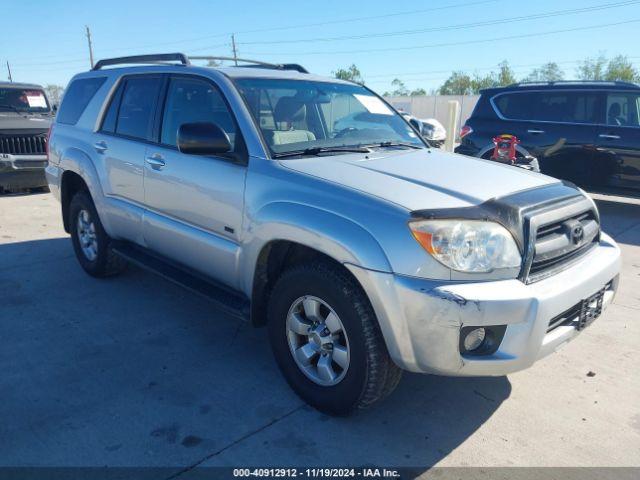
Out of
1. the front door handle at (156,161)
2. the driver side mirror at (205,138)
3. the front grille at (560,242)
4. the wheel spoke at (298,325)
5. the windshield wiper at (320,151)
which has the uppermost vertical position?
the driver side mirror at (205,138)

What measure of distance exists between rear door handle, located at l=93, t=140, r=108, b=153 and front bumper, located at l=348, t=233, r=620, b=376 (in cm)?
285

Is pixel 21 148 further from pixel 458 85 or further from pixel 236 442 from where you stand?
pixel 458 85

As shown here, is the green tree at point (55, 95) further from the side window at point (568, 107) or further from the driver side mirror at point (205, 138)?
the side window at point (568, 107)

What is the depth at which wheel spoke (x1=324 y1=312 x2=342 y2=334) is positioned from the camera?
268cm

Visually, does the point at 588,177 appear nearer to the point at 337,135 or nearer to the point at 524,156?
the point at 524,156

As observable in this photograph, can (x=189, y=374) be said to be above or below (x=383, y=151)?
below

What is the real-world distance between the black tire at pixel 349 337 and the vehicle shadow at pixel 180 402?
15 centimetres

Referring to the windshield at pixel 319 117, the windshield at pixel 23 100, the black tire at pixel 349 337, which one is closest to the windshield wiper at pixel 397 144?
the windshield at pixel 319 117

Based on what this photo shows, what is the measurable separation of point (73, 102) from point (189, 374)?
3.14 meters

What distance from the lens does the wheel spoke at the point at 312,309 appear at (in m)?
2.77

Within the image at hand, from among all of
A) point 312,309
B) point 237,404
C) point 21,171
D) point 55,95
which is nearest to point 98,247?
point 237,404

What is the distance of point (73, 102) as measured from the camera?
4984 mm

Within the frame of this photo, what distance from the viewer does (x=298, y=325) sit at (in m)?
2.88

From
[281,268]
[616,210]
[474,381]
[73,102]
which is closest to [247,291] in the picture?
[281,268]
